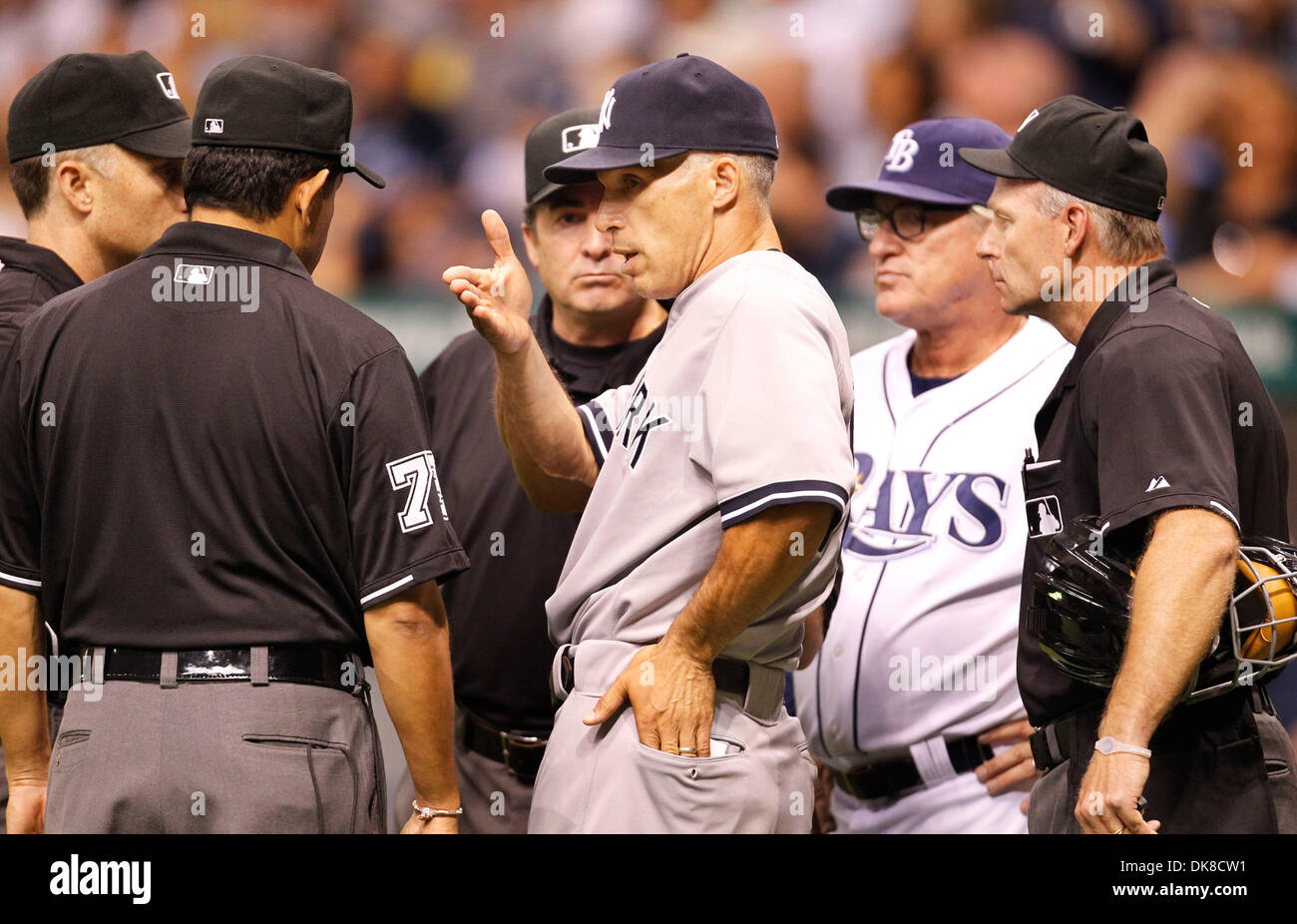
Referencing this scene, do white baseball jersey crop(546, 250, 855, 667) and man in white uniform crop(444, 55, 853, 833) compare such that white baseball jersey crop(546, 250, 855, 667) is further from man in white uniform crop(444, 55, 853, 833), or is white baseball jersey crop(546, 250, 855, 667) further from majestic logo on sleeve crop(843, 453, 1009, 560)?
majestic logo on sleeve crop(843, 453, 1009, 560)

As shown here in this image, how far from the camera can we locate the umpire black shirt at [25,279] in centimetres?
239

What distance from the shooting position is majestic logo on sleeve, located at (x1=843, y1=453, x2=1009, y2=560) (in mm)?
2822

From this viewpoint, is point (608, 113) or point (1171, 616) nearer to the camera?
point (1171, 616)

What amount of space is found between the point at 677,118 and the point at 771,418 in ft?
1.66

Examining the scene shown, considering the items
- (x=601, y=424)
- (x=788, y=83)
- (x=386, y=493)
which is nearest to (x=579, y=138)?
(x=601, y=424)

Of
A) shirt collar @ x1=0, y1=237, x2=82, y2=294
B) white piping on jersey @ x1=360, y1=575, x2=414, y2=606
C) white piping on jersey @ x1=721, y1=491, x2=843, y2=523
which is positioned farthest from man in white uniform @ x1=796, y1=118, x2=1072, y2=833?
shirt collar @ x1=0, y1=237, x2=82, y2=294

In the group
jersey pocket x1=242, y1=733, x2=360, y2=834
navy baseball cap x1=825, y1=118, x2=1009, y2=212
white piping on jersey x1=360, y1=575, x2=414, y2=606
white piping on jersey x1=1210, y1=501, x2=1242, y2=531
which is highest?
navy baseball cap x1=825, y1=118, x2=1009, y2=212

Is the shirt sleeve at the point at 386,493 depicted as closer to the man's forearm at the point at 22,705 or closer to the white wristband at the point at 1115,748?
the man's forearm at the point at 22,705

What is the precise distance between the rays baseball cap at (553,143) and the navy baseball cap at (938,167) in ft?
2.15

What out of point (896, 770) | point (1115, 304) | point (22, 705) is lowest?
point (896, 770)

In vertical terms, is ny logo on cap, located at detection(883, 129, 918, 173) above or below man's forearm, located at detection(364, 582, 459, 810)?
above

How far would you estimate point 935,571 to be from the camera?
2.82 m

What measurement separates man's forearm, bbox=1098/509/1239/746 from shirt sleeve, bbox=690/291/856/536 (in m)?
0.48

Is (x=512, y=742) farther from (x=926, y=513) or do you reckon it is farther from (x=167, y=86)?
(x=167, y=86)
